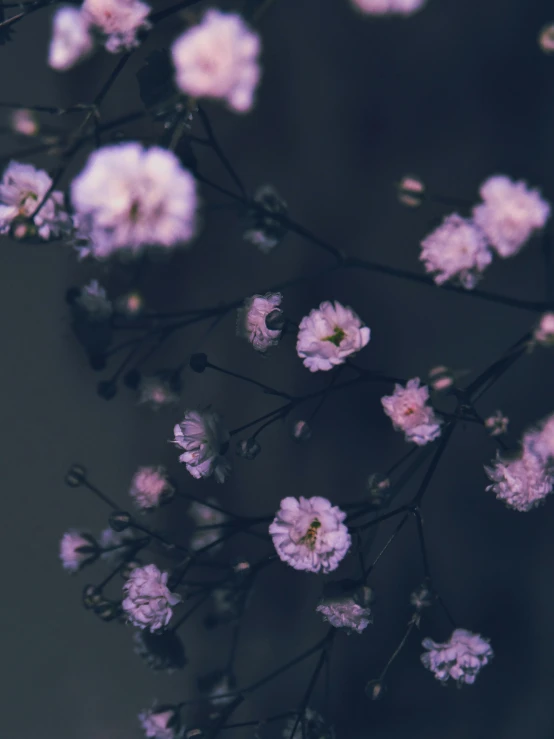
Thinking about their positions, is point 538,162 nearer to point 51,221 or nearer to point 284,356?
point 284,356

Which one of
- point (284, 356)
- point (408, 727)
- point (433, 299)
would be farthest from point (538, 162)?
point (408, 727)

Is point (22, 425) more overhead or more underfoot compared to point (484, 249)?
more underfoot

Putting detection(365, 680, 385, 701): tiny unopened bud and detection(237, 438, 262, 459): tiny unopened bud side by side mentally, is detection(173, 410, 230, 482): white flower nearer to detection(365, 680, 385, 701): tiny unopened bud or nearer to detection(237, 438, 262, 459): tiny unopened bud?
detection(237, 438, 262, 459): tiny unopened bud

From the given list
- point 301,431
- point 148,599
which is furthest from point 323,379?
point 148,599

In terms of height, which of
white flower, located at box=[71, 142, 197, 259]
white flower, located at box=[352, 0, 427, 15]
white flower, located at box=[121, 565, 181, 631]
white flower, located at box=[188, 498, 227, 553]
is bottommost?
white flower, located at box=[188, 498, 227, 553]

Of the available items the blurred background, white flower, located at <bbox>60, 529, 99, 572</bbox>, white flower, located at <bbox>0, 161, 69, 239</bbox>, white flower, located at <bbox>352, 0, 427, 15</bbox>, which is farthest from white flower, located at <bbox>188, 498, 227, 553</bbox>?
white flower, located at <bbox>352, 0, 427, 15</bbox>

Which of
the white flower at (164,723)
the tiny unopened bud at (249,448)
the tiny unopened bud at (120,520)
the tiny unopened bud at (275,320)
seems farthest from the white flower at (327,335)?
the white flower at (164,723)

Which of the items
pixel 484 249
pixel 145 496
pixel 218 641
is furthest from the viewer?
pixel 218 641
